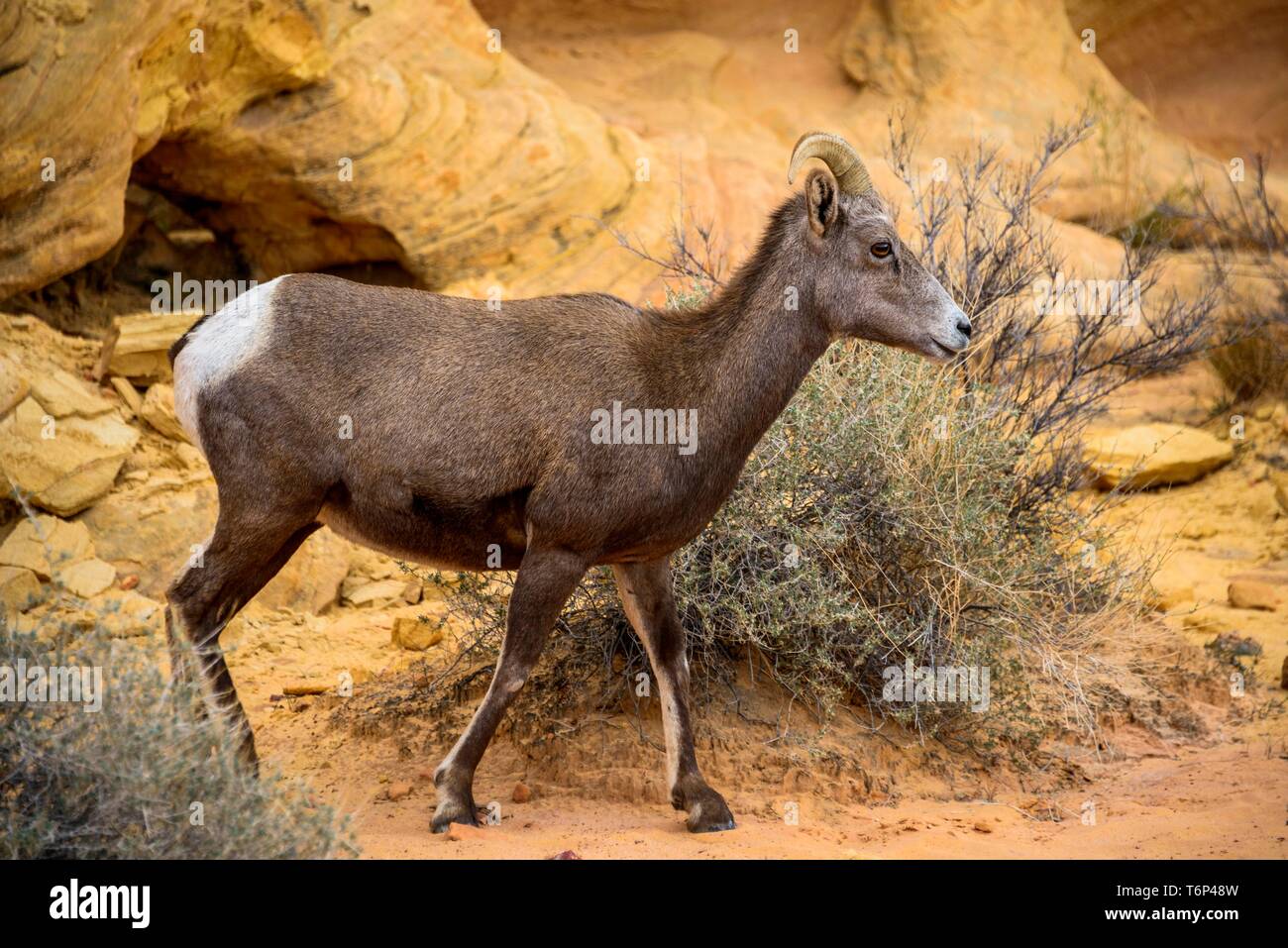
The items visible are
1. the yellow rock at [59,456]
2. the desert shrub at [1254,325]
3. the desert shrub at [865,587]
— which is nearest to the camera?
the desert shrub at [865,587]

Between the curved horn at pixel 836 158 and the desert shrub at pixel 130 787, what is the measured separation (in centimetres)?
304

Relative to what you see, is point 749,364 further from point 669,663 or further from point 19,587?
point 19,587

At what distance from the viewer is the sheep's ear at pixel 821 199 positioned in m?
5.62

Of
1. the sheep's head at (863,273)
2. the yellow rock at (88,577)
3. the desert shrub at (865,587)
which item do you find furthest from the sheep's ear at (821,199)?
the yellow rock at (88,577)

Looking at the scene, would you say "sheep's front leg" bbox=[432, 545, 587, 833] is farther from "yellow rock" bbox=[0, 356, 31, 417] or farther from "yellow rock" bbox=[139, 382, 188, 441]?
"yellow rock" bbox=[139, 382, 188, 441]

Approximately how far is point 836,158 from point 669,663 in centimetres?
219

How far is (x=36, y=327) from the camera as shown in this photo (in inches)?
366

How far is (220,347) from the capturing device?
563cm

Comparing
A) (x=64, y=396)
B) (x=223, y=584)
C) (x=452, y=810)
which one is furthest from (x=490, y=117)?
(x=452, y=810)

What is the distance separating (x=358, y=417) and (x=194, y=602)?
102 centimetres

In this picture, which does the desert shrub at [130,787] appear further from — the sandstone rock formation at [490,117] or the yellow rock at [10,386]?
the sandstone rock formation at [490,117]

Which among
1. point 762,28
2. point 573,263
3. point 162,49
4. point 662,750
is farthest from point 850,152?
point 762,28

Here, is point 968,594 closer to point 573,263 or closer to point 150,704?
point 150,704

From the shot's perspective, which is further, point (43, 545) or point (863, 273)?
point (43, 545)
